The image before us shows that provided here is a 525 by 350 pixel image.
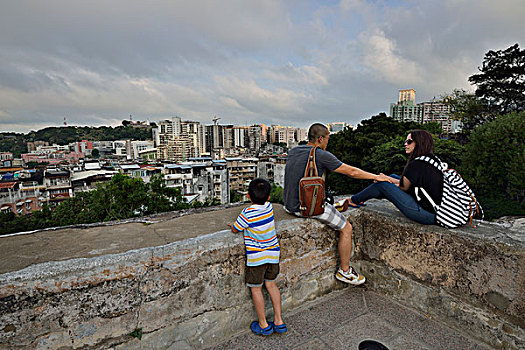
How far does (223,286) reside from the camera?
6.72 feet

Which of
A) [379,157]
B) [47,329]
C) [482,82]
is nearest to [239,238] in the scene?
[47,329]

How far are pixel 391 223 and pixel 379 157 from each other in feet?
27.9

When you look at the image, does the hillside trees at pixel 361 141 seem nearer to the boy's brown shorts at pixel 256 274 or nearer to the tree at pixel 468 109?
the tree at pixel 468 109

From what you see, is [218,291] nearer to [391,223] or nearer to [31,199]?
[391,223]

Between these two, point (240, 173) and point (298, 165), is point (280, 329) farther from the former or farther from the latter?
point (240, 173)

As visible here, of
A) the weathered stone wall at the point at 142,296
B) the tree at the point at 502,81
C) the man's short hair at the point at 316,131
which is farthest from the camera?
the tree at the point at 502,81

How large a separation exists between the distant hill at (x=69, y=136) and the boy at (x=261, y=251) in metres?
108

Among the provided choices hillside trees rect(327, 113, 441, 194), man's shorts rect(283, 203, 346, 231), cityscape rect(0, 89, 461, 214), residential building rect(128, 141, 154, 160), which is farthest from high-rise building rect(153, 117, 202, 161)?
man's shorts rect(283, 203, 346, 231)

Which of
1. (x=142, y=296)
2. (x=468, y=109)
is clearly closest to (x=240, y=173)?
(x=468, y=109)

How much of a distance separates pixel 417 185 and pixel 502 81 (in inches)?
982

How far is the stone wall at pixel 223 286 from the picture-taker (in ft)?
5.05

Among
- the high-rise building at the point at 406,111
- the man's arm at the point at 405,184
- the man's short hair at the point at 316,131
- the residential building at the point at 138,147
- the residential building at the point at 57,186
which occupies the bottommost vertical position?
the residential building at the point at 57,186

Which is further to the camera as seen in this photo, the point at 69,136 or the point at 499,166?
the point at 69,136

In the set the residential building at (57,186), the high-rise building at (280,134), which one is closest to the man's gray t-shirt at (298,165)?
the residential building at (57,186)
